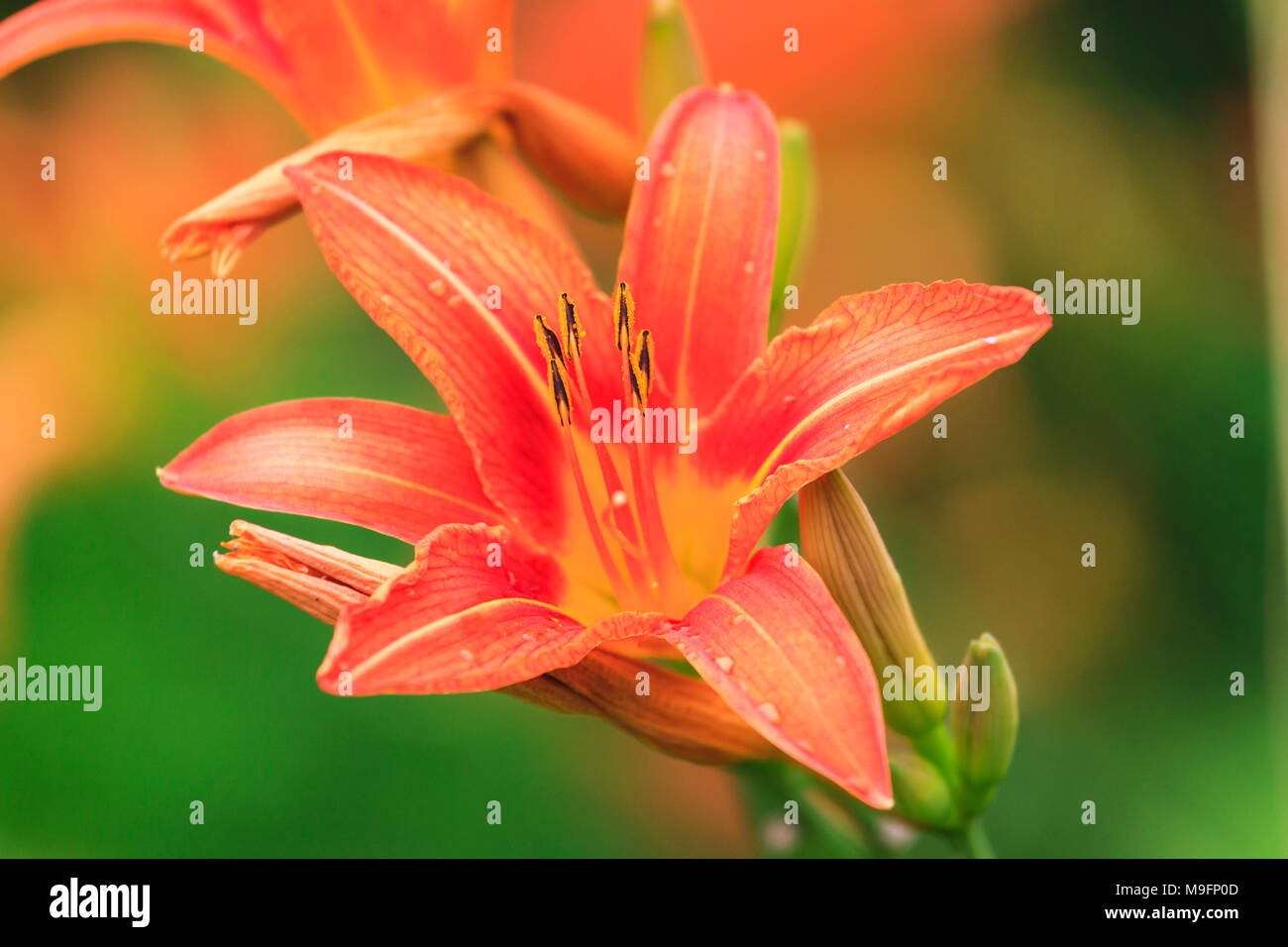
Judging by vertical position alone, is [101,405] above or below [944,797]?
above

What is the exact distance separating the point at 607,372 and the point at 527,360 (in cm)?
8

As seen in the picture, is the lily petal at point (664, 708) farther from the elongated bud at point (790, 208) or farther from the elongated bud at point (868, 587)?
the elongated bud at point (790, 208)

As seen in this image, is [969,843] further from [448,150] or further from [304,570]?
[448,150]

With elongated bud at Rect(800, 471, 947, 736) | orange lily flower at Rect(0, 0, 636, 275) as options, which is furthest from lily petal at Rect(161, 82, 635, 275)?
elongated bud at Rect(800, 471, 947, 736)

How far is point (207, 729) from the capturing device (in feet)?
5.69

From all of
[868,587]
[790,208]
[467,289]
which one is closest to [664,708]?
[868,587]

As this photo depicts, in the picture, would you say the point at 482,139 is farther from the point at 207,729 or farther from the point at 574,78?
the point at 207,729

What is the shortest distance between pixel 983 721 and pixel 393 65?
0.92 meters

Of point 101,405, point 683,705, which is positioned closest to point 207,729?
point 101,405

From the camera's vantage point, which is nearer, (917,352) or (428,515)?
(917,352)

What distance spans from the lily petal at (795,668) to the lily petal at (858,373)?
6 centimetres

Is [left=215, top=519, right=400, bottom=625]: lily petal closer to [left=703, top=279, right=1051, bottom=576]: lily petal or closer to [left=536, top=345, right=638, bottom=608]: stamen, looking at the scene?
[left=536, top=345, right=638, bottom=608]: stamen

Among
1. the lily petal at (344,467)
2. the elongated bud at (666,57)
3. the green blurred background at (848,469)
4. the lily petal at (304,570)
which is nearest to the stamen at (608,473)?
the lily petal at (344,467)

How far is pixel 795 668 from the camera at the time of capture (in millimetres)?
859
